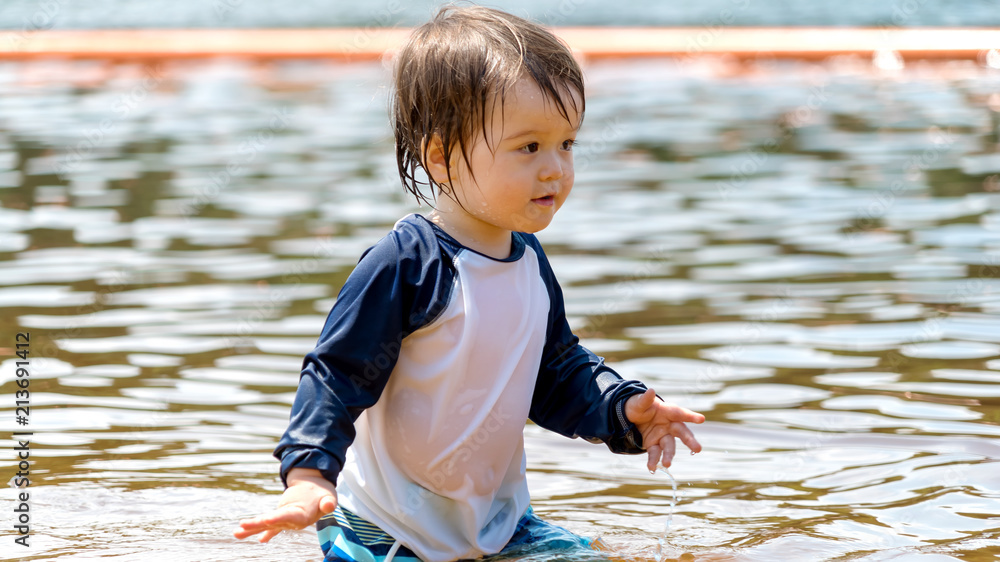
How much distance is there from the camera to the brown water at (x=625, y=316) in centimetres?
327

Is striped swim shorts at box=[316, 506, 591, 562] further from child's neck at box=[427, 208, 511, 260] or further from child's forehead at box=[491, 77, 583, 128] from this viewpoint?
child's forehead at box=[491, 77, 583, 128]

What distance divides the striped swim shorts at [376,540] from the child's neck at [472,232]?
2.05 ft

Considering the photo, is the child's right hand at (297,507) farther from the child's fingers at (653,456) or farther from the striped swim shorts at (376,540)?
the child's fingers at (653,456)

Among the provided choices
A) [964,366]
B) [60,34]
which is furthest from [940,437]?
[60,34]

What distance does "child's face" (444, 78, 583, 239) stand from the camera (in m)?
2.38

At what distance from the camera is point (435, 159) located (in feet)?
8.14

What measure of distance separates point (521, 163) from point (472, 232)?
0.69 feet

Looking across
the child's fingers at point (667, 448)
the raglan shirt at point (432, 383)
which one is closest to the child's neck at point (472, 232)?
the raglan shirt at point (432, 383)

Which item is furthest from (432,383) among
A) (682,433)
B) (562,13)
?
(562,13)

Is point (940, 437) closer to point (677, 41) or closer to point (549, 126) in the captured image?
point (549, 126)

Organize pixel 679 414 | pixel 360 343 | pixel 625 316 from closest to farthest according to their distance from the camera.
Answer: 1. pixel 360 343
2. pixel 679 414
3. pixel 625 316

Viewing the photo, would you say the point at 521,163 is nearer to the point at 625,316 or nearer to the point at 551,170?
the point at 551,170

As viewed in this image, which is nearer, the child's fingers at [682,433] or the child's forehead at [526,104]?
the child's forehead at [526,104]

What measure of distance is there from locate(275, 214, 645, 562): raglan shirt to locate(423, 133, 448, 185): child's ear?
0.11 meters
